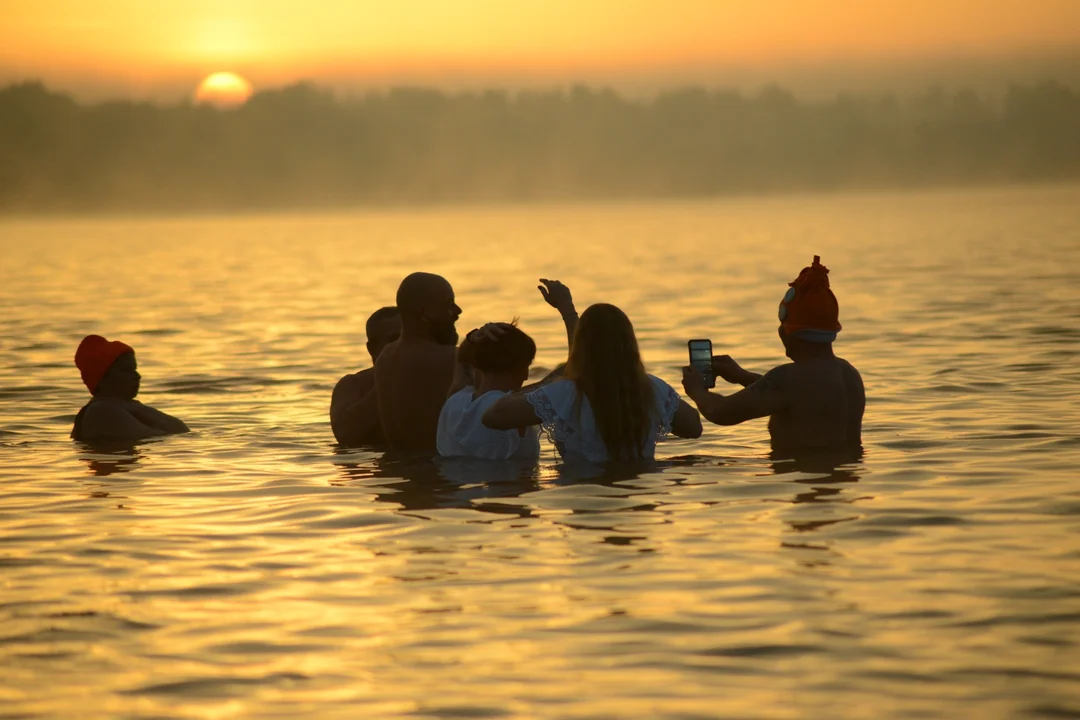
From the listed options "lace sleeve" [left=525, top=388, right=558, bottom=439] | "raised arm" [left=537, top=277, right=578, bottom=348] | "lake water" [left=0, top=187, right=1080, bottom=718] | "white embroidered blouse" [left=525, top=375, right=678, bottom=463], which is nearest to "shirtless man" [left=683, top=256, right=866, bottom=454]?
"white embroidered blouse" [left=525, top=375, right=678, bottom=463]

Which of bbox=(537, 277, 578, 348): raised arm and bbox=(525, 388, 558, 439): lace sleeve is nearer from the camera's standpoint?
bbox=(525, 388, 558, 439): lace sleeve

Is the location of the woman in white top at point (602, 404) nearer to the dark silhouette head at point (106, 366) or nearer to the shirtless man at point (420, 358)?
the shirtless man at point (420, 358)

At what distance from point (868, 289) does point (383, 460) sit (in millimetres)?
25033

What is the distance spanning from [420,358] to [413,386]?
23cm

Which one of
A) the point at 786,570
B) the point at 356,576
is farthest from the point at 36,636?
the point at 786,570

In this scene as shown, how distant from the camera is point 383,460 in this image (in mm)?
11086

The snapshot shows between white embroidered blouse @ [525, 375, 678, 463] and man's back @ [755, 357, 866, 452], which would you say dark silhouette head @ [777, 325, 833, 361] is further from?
white embroidered blouse @ [525, 375, 678, 463]

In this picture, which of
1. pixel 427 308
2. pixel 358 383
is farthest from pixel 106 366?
pixel 427 308

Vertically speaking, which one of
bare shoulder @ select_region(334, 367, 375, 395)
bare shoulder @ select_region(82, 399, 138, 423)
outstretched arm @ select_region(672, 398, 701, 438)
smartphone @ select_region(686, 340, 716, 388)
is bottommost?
outstretched arm @ select_region(672, 398, 701, 438)

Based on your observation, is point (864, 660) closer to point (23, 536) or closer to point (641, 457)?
point (641, 457)

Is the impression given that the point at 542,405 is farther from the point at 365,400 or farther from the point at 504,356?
the point at 365,400

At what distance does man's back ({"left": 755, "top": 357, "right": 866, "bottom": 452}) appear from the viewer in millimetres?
9633

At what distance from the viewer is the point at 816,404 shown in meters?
9.84

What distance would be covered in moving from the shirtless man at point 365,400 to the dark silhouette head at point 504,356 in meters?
2.22
